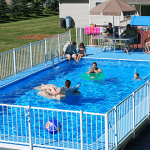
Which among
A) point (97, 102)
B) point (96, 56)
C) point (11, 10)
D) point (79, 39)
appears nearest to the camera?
point (97, 102)

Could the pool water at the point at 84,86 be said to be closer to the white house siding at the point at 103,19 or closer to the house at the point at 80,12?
the white house siding at the point at 103,19

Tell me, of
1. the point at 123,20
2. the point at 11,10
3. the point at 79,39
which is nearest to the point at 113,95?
the point at 79,39

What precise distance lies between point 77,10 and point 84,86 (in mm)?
19458

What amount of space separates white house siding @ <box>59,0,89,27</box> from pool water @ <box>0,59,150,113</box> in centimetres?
1414

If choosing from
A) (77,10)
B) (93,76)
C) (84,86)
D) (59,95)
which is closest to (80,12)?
(77,10)

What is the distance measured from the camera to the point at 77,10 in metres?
33.2

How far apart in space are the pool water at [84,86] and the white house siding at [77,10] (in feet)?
46.4

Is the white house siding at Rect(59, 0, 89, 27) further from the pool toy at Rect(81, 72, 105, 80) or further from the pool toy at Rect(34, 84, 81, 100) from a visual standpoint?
the pool toy at Rect(34, 84, 81, 100)

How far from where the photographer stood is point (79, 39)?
21438 millimetres

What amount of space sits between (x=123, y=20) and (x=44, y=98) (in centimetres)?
1809

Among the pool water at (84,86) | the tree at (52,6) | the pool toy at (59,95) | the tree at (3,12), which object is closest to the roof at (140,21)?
the pool water at (84,86)

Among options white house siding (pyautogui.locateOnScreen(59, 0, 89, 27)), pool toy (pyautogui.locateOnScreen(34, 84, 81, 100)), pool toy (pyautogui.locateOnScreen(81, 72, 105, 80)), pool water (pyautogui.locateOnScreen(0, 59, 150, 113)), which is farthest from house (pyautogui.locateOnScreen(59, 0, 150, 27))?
pool toy (pyautogui.locateOnScreen(34, 84, 81, 100))

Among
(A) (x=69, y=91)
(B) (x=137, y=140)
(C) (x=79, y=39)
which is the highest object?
(C) (x=79, y=39)

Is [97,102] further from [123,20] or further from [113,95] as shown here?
A: [123,20]
